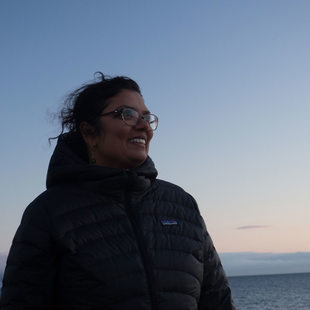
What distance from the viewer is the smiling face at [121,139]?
2475mm

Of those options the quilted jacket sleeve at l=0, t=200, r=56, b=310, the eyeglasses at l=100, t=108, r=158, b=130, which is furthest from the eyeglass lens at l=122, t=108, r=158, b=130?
the quilted jacket sleeve at l=0, t=200, r=56, b=310

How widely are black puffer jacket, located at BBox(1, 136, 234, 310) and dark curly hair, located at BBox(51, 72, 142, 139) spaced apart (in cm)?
25

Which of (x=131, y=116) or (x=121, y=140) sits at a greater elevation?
(x=131, y=116)

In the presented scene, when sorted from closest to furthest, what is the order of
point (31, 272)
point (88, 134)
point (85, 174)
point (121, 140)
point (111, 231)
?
point (31, 272)
point (111, 231)
point (85, 174)
point (121, 140)
point (88, 134)

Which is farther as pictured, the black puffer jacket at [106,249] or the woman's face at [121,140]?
the woman's face at [121,140]

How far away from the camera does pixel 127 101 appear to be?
2.57 metres

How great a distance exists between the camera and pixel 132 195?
2.40 meters

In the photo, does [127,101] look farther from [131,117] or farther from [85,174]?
[85,174]

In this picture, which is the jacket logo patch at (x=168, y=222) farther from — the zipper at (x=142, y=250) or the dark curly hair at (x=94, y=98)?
the dark curly hair at (x=94, y=98)

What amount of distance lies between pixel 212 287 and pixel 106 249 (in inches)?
30.0

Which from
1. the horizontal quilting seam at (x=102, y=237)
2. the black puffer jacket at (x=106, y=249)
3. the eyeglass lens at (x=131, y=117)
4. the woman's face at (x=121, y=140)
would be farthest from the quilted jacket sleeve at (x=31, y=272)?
the eyeglass lens at (x=131, y=117)

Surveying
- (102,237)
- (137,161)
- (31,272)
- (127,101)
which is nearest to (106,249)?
(102,237)

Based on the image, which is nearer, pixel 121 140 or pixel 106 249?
pixel 106 249

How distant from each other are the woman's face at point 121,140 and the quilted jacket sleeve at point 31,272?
56 cm
